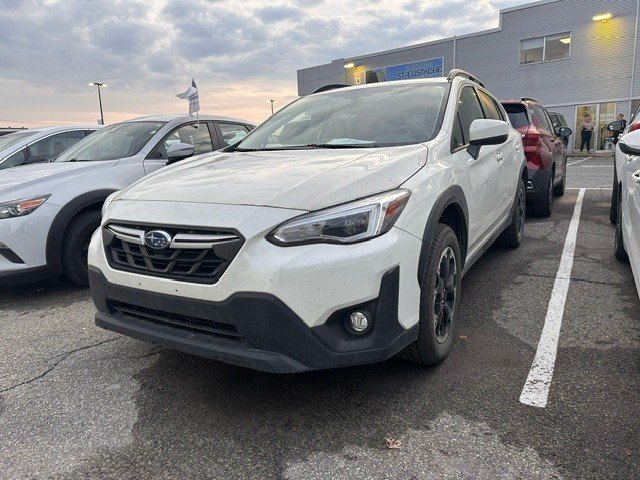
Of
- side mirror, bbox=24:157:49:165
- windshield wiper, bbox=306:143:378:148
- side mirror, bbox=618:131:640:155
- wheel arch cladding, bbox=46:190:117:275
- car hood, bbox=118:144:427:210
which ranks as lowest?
wheel arch cladding, bbox=46:190:117:275

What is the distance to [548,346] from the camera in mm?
3123

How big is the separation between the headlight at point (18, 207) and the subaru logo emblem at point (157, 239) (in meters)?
2.36

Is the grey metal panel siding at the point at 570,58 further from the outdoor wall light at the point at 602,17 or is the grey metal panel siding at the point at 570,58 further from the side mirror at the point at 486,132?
the side mirror at the point at 486,132

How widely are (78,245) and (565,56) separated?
76.9 ft

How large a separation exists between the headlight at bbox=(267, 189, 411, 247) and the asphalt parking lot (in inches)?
35.9

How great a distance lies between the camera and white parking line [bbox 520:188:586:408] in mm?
2580

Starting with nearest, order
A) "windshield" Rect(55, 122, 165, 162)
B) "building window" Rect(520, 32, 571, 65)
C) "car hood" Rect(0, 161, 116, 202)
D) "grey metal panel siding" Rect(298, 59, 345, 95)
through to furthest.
Result: "car hood" Rect(0, 161, 116, 202) < "windshield" Rect(55, 122, 165, 162) < "building window" Rect(520, 32, 571, 65) < "grey metal panel siding" Rect(298, 59, 345, 95)

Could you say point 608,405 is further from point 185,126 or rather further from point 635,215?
point 185,126

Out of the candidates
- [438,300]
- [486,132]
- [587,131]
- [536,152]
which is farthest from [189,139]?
[587,131]

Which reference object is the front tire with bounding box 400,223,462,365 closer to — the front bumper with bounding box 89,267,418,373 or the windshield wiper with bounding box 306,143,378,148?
the front bumper with bounding box 89,267,418,373

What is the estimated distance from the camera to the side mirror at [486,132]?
10.7 ft

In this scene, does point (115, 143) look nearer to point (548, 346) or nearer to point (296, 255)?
point (296, 255)

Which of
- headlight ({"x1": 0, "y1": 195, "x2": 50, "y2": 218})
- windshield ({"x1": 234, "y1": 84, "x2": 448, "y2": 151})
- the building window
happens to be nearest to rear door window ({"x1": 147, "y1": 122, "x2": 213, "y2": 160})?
headlight ({"x1": 0, "y1": 195, "x2": 50, "y2": 218})

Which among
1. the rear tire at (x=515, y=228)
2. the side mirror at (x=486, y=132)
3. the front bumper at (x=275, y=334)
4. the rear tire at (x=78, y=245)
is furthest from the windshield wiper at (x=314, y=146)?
the rear tire at (x=515, y=228)
